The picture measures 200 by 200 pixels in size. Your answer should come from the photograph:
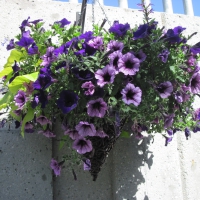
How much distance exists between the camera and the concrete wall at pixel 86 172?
75.4 inches

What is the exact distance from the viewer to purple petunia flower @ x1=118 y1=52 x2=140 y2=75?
1493 mm

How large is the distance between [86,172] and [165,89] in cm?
73

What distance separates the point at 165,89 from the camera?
1539 millimetres

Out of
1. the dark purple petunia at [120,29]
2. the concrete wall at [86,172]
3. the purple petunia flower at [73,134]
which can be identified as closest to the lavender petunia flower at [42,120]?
the purple petunia flower at [73,134]

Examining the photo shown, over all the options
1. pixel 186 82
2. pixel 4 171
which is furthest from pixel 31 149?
pixel 186 82

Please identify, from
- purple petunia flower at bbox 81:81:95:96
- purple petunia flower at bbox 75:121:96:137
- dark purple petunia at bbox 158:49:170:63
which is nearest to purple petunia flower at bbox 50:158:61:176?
purple petunia flower at bbox 75:121:96:137

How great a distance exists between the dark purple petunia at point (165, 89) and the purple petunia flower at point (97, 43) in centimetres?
29

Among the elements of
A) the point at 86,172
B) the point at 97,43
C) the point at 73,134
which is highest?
the point at 97,43

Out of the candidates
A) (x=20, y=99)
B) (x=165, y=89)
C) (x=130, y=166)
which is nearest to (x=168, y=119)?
(x=165, y=89)

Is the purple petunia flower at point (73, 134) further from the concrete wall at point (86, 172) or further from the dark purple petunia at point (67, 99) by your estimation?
the concrete wall at point (86, 172)

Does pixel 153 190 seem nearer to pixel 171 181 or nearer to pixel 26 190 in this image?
pixel 171 181

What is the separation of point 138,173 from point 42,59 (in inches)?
33.7

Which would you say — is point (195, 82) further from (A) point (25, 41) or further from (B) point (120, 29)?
(A) point (25, 41)

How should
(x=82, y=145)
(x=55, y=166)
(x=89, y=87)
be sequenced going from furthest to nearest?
1. (x=55, y=166)
2. (x=82, y=145)
3. (x=89, y=87)
